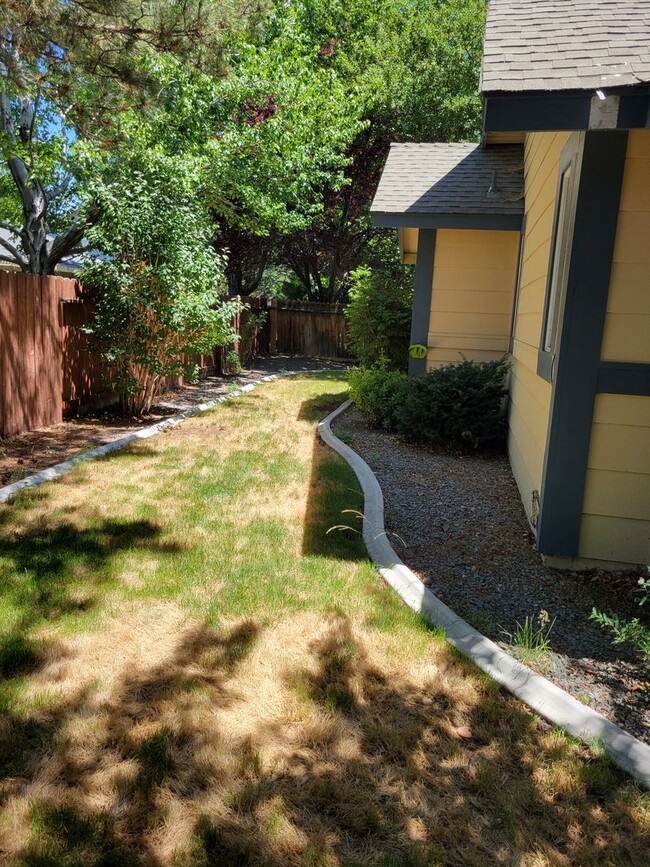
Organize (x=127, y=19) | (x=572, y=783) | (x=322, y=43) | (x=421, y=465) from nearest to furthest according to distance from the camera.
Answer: (x=572, y=783) → (x=127, y=19) → (x=421, y=465) → (x=322, y=43)

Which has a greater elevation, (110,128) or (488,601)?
(110,128)


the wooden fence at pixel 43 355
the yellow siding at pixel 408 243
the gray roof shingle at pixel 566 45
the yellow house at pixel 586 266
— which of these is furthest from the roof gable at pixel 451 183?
the wooden fence at pixel 43 355

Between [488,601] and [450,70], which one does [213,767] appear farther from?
[450,70]

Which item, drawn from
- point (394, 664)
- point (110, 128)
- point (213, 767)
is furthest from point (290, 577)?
point (110, 128)

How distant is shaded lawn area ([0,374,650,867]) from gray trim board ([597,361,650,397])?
1.80 meters

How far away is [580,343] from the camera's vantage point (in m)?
3.86

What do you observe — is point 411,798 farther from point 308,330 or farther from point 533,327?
point 308,330

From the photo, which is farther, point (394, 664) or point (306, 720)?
point (394, 664)

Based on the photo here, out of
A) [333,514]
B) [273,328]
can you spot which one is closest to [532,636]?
[333,514]

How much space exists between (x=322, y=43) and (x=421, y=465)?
19.0 metres

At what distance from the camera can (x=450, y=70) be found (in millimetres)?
19031

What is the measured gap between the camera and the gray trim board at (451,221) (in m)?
7.95

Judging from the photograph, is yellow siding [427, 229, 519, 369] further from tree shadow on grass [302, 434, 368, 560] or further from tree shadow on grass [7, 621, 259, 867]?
tree shadow on grass [7, 621, 259, 867]

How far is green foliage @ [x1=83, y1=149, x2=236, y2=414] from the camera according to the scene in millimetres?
7789
